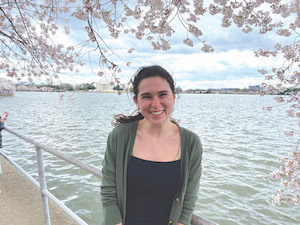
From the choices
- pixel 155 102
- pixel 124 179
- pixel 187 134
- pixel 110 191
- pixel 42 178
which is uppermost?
pixel 155 102

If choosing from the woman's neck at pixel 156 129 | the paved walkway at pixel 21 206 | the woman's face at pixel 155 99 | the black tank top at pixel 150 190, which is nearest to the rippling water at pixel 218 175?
the paved walkway at pixel 21 206

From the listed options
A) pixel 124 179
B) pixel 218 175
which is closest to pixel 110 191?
pixel 124 179

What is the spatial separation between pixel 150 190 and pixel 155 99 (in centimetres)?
59

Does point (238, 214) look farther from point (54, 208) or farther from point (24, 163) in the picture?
point (24, 163)

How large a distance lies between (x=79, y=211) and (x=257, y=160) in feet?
25.6

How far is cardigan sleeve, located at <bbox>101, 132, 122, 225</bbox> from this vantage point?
1375 millimetres

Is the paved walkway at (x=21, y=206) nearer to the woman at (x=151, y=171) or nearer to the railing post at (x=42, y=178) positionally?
the railing post at (x=42, y=178)

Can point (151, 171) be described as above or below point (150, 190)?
above

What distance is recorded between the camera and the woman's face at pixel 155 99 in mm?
1392

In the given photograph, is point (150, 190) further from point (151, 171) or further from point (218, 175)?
point (218, 175)

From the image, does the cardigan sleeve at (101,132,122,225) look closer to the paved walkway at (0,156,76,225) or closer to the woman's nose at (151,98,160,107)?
the woman's nose at (151,98,160,107)

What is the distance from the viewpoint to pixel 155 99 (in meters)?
1.40

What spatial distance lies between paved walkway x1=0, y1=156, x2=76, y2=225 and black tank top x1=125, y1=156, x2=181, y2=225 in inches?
78.4

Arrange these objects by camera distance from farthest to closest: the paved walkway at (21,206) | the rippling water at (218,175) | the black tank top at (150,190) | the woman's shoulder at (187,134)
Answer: the rippling water at (218,175), the paved walkway at (21,206), the woman's shoulder at (187,134), the black tank top at (150,190)
